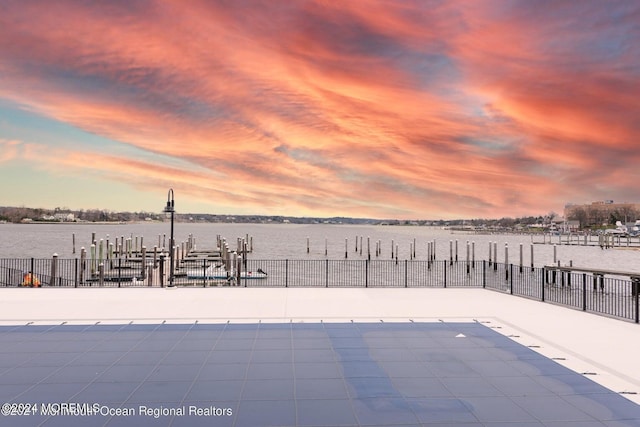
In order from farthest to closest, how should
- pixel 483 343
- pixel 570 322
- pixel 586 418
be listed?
pixel 570 322, pixel 483 343, pixel 586 418

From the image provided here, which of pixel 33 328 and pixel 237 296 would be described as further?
pixel 237 296

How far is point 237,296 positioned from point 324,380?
10.9 m

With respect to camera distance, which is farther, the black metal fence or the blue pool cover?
the black metal fence

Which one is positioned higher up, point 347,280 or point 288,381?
point 288,381

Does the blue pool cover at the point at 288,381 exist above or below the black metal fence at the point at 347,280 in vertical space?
above

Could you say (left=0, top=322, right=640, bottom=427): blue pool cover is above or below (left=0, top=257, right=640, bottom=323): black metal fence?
above

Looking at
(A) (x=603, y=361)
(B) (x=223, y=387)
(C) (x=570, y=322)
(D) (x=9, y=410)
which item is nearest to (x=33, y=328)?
(D) (x=9, y=410)

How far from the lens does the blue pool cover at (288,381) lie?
7.76 m

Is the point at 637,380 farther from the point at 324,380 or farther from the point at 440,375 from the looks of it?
the point at 324,380

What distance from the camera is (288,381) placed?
950 centimetres

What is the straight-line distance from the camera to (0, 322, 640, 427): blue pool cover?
776 cm

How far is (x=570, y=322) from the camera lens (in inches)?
588

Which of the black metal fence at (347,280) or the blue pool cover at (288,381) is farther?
the black metal fence at (347,280)

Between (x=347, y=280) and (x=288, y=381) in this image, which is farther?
(x=347, y=280)
